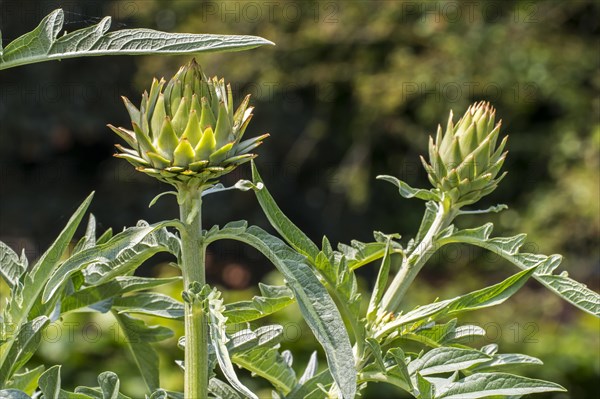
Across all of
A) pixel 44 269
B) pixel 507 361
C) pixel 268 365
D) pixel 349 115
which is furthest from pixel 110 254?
pixel 349 115

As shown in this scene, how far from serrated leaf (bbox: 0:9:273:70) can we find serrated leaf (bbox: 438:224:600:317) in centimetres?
23

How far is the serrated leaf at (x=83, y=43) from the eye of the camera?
0.48 meters

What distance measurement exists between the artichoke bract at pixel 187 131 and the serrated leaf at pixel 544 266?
7.4 inches

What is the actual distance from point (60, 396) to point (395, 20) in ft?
14.0

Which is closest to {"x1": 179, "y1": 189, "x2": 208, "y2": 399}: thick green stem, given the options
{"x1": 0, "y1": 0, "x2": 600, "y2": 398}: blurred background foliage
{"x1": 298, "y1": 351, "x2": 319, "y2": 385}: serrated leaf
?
{"x1": 298, "y1": 351, "x2": 319, "y2": 385}: serrated leaf

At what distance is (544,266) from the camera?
59 cm

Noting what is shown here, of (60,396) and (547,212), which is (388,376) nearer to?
(60,396)

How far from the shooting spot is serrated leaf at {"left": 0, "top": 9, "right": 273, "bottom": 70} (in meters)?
0.48

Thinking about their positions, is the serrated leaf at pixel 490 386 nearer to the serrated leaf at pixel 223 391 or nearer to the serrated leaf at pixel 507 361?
the serrated leaf at pixel 507 361

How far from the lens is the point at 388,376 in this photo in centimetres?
54

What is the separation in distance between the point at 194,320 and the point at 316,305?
8 cm

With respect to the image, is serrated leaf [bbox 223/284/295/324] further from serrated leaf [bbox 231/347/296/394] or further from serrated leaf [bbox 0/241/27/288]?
serrated leaf [bbox 0/241/27/288]

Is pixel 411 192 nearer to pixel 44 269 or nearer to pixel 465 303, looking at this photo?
pixel 465 303

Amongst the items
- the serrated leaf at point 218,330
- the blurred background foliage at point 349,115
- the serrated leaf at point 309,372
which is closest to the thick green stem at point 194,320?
the serrated leaf at point 218,330
